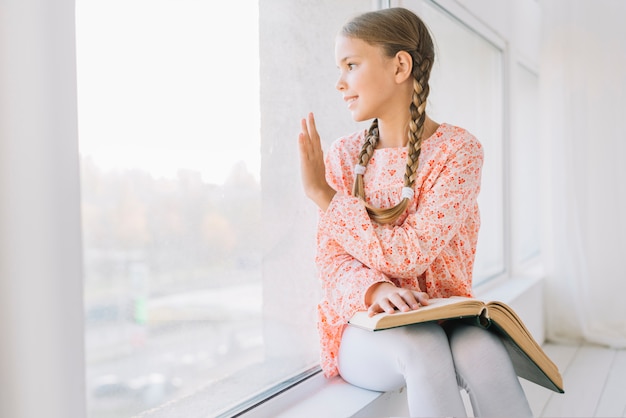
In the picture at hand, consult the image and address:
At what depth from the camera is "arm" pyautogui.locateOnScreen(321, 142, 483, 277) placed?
1.22 meters

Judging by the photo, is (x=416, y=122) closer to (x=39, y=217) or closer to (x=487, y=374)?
(x=487, y=374)

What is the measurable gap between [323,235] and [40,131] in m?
0.67

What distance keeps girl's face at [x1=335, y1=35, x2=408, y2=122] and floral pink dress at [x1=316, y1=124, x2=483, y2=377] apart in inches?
4.3

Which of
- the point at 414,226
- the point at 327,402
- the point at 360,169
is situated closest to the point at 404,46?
the point at 360,169

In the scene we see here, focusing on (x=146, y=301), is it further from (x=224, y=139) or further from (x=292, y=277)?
(x=292, y=277)

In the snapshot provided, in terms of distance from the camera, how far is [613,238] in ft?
9.67

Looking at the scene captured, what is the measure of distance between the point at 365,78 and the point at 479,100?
69.1 inches

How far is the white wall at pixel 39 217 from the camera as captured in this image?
0.79 m

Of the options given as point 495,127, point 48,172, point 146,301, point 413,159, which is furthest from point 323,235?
point 495,127

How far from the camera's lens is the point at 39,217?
826 mm

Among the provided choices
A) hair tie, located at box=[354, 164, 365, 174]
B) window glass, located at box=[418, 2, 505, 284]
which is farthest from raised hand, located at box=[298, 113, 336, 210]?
window glass, located at box=[418, 2, 505, 284]

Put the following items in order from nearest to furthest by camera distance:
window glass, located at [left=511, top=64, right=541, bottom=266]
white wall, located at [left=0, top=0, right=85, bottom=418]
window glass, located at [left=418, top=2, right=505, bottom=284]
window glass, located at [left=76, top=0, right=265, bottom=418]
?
white wall, located at [left=0, top=0, right=85, bottom=418], window glass, located at [left=76, top=0, right=265, bottom=418], window glass, located at [left=418, top=2, right=505, bottom=284], window glass, located at [left=511, top=64, right=541, bottom=266]

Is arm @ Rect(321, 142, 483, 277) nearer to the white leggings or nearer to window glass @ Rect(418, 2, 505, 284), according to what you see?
the white leggings

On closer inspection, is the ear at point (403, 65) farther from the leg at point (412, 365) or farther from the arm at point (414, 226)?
the leg at point (412, 365)
